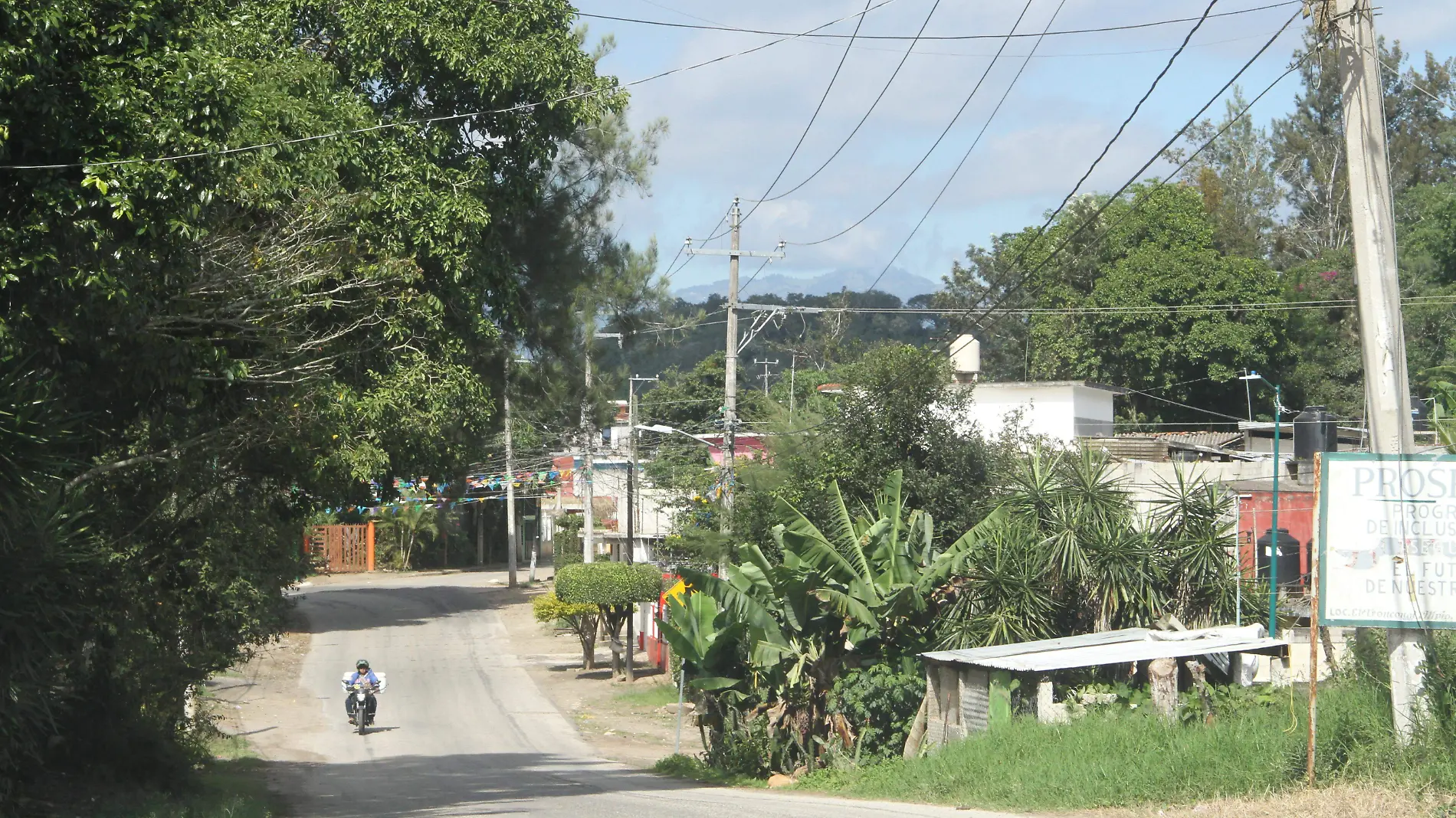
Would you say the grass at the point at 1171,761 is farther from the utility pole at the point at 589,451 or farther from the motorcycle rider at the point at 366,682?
the motorcycle rider at the point at 366,682

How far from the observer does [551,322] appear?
18062 mm

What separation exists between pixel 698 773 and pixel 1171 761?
33.3ft

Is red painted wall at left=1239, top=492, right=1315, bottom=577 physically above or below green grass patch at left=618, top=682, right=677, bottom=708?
above

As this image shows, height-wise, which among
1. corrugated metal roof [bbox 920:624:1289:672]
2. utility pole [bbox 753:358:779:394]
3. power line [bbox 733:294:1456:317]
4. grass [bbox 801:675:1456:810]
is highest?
utility pole [bbox 753:358:779:394]

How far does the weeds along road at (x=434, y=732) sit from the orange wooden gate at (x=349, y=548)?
5.75 m

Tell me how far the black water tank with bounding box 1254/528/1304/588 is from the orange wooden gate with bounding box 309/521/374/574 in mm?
44520

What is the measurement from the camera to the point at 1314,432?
21.5 metres

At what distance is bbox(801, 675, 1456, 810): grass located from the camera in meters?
10.1

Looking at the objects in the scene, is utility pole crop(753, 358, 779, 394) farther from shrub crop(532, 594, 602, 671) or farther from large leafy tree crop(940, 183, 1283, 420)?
shrub crop(532, 594, 602, 671)

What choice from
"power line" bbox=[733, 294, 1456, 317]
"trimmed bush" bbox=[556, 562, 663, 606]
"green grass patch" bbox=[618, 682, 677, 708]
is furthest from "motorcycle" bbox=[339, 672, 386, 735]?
"power line" bbox=[733, 294, 1456, 317]

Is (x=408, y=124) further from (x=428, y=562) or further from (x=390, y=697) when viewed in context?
(x=428, y=562)

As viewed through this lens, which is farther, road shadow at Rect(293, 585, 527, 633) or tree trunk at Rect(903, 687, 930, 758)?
road shadow at Rect(293, 585, 527, 633)

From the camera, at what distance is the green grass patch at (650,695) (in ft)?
102

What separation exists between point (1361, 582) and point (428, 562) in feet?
186
